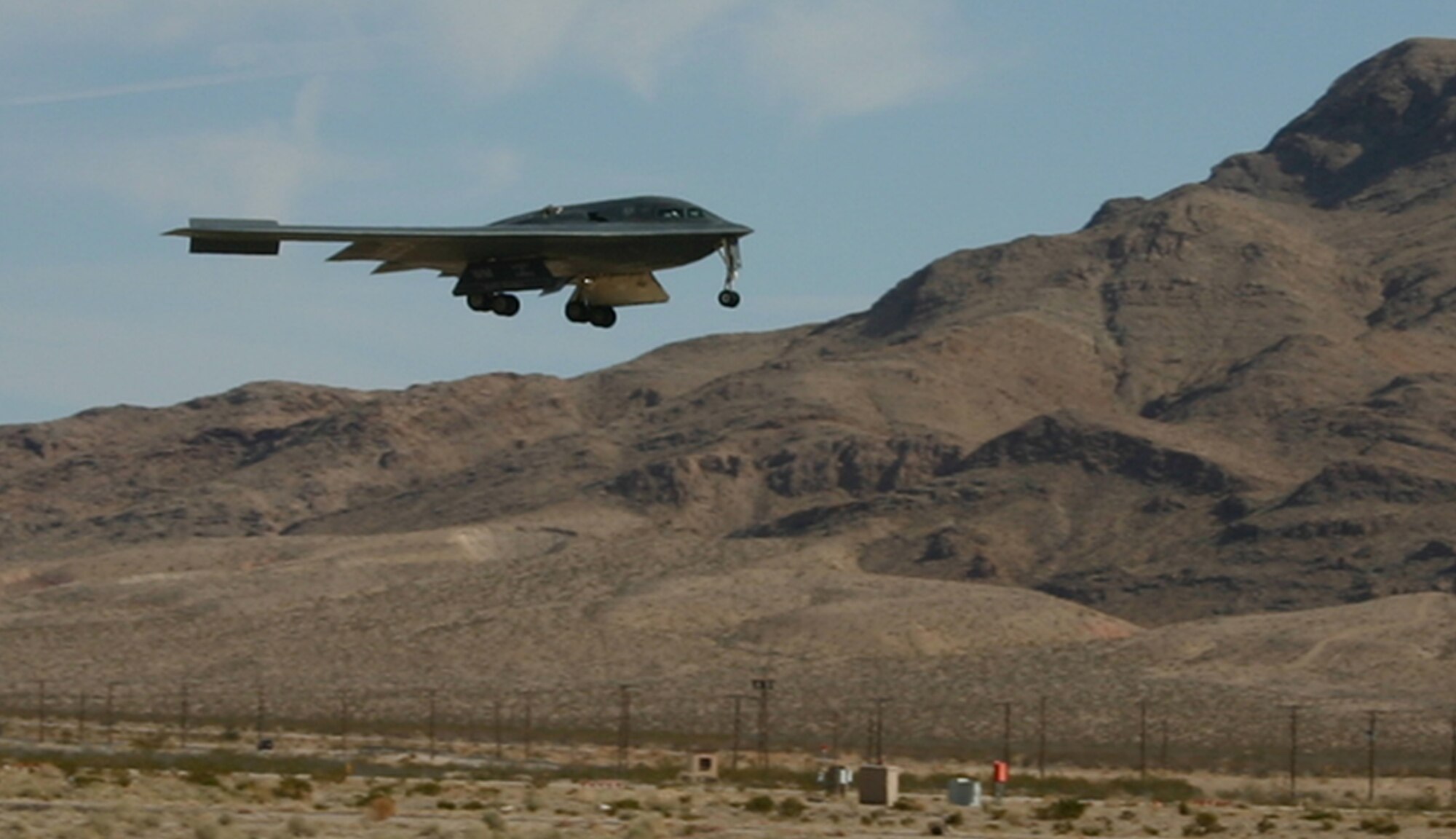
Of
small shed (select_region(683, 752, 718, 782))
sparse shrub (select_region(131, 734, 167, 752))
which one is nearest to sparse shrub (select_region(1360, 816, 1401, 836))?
small shed (select_region(683, 752, 718, 782))

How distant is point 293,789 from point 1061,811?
752 inches

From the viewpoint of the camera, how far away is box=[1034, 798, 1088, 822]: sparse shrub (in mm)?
61391

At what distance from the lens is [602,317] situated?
43.7 m

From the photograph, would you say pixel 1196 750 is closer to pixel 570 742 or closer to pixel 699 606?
pixel 570 742

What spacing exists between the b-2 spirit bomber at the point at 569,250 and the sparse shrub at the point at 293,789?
67.0 ft

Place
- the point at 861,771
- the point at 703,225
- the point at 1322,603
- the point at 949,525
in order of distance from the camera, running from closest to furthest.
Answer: the point at 703,225, the point at 861,771, the point at 1322,603, the point at 949,525

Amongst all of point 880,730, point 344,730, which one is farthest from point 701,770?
point 344,730

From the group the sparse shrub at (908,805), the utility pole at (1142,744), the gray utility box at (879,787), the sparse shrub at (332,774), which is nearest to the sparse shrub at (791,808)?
the gray utility box at (879,787)

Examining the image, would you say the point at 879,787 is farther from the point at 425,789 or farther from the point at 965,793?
the point at 425,789

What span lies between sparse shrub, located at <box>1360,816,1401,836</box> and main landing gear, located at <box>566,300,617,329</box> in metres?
25.8

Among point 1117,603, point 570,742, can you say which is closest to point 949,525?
point 1117,603

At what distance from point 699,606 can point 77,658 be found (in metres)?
37.6

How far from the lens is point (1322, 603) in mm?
163125

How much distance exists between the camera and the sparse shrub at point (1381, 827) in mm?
59559
